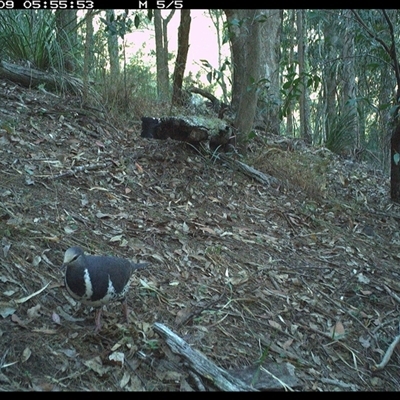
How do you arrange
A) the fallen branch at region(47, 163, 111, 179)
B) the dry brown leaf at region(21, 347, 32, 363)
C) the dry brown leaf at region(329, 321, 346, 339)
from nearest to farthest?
the dry brown leaf at region(21, 347, 32, 363) → the dry brown leaf at region(329, 321, 346, 339) → the fallen branch at region(47, 163, 111, 179)

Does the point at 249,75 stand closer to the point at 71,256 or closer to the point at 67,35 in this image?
the point at 67,35

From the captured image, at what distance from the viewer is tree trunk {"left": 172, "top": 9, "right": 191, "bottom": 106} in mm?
7984

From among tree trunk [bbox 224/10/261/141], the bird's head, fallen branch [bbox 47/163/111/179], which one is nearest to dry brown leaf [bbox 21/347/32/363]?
the bird's head

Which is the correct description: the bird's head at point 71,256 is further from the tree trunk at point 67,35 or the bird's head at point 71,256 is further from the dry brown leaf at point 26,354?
the tree trunk at point 67,35

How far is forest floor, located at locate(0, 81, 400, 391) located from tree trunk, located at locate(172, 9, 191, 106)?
174cm

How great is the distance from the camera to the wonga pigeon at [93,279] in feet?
9.64

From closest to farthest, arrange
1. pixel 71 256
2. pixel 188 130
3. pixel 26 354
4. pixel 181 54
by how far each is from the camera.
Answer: pixel 26 354
pixel 71 256
pixel 188 130
pixel 181 54

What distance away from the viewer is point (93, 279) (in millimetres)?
2955

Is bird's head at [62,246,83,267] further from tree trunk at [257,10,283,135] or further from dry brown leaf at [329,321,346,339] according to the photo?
tree trunk at [257,10,283,135]

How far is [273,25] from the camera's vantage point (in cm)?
864

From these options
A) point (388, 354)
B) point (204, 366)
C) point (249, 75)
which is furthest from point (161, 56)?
point (204, 366)

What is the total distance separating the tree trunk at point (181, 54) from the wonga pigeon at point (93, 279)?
17.1ft

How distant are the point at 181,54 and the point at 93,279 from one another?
5.97 m

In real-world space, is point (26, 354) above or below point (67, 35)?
below
